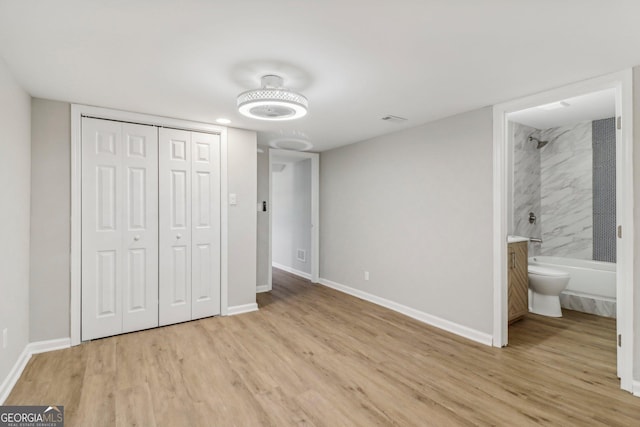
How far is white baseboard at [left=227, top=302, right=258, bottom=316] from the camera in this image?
375cm

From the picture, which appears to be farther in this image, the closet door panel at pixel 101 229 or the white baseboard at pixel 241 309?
the white baseboard at pixel 241 309

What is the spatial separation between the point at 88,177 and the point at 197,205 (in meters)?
1.03

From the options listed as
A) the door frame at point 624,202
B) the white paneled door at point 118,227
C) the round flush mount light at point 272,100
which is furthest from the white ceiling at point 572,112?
the white paneled door at point 118,227

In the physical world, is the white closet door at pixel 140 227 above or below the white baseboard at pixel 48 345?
above

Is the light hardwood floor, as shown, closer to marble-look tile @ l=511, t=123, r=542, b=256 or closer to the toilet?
the toilet

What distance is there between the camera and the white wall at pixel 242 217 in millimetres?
3801

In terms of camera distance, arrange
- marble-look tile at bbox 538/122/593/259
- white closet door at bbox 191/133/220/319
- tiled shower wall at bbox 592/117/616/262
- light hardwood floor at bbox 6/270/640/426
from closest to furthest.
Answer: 1. light hardwood floor at bbox 6/270/640/426
2. white closet door at bbox 191/133/220/319
3. tiled shower wall at bbox 592/117/616/262
4. marble-look tile at bbox 538/122/593/259

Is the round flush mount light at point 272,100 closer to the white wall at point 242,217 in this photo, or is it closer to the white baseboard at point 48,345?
the white wall at point 242,217

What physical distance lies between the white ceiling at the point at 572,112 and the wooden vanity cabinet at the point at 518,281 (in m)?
1.58

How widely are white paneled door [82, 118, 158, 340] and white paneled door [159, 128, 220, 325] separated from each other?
10cm

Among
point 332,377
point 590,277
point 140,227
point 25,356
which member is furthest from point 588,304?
point 25,356

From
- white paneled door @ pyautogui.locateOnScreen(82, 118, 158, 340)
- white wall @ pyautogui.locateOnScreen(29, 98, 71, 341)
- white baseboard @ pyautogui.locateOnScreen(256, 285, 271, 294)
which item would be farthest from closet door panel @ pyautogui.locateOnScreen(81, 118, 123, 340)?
white baseboard @ pyautogui.locateOnScreen(256, 285, 271, 294)

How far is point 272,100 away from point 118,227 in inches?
84.7

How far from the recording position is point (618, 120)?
7.54ft
